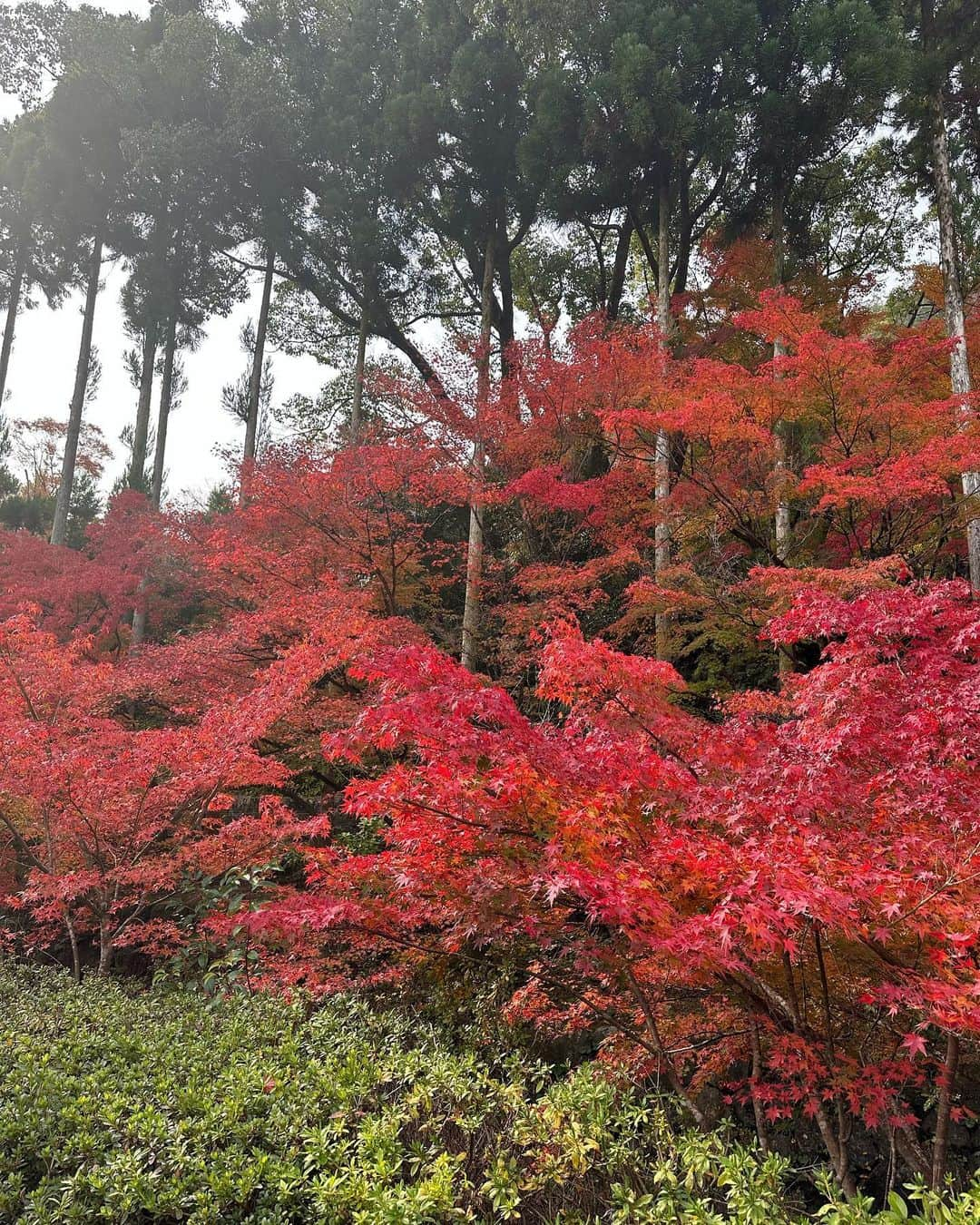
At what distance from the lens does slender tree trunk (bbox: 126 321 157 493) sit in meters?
19.3

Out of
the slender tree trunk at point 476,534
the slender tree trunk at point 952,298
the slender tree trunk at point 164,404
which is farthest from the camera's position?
the slender tree trunk at point 164,404

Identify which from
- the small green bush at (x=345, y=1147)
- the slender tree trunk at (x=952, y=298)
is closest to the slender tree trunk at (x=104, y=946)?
the small green bush at (x=345, y=1147)

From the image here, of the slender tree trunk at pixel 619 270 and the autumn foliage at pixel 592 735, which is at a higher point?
the slender tree trunk at pixel 619 270

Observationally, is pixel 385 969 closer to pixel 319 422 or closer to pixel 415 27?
pixel 319 422

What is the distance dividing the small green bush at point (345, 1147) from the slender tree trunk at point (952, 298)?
811 cm

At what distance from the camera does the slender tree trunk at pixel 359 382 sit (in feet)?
50.5

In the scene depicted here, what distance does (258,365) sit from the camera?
17344mm

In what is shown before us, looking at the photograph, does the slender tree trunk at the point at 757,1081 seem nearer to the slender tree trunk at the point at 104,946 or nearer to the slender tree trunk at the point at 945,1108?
the slender tree trunk at the point at 945,1108

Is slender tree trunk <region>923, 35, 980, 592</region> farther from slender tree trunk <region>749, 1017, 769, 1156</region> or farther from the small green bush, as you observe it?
the small green bush

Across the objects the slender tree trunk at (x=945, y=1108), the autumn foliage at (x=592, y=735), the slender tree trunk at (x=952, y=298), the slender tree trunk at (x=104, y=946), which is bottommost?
the slender tree trunk at (x=104, y=946)

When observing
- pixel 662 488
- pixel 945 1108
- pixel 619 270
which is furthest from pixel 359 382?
pixel 945 1108

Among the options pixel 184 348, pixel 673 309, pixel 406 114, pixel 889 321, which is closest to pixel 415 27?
pixel 406 114

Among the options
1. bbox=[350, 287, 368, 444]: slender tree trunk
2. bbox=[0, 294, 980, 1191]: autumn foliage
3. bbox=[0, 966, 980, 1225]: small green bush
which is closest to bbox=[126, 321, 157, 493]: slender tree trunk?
bbox=[0, 294, 980, 1191]: autumn foliage

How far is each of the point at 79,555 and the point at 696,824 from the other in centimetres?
1612
